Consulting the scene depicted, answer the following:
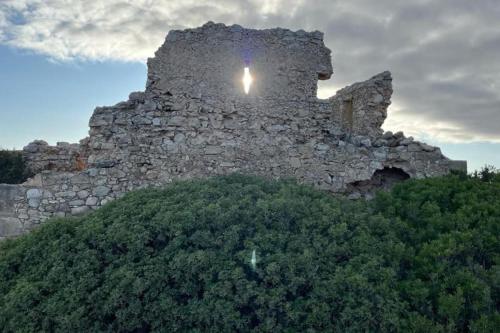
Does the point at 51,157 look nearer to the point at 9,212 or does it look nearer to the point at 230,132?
→ the point at 9,212

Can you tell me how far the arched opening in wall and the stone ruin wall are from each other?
0.02 meters

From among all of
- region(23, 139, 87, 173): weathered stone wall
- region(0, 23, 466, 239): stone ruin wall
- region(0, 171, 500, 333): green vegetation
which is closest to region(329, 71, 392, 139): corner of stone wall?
region(0, 23, 466, 239): stone ruin wall

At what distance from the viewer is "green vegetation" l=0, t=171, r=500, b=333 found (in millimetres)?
3906

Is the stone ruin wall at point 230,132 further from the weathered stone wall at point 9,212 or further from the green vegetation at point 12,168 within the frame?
the green vegetation at point 12,168

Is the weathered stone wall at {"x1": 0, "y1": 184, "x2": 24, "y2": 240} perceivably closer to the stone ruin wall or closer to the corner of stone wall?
the stone ruin wall

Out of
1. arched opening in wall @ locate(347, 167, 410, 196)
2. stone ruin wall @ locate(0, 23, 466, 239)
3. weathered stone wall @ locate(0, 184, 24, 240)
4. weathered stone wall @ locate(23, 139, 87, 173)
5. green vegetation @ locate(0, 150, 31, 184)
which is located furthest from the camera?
weathered stone wall @ locate(23, 139, 87, 173)

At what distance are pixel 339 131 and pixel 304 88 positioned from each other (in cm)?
105

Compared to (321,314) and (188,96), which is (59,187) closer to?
(188,96)

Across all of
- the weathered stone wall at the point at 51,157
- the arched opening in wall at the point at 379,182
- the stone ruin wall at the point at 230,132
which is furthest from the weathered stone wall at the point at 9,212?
the arched opening in wall at the point at 379,182

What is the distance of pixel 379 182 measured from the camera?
785 cm

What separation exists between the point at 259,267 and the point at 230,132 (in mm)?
3767

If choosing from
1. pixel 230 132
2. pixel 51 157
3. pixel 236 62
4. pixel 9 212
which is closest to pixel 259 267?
pixel 230 132

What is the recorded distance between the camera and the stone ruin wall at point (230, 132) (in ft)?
23.6

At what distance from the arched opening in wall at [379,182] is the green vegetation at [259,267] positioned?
2433 mm
